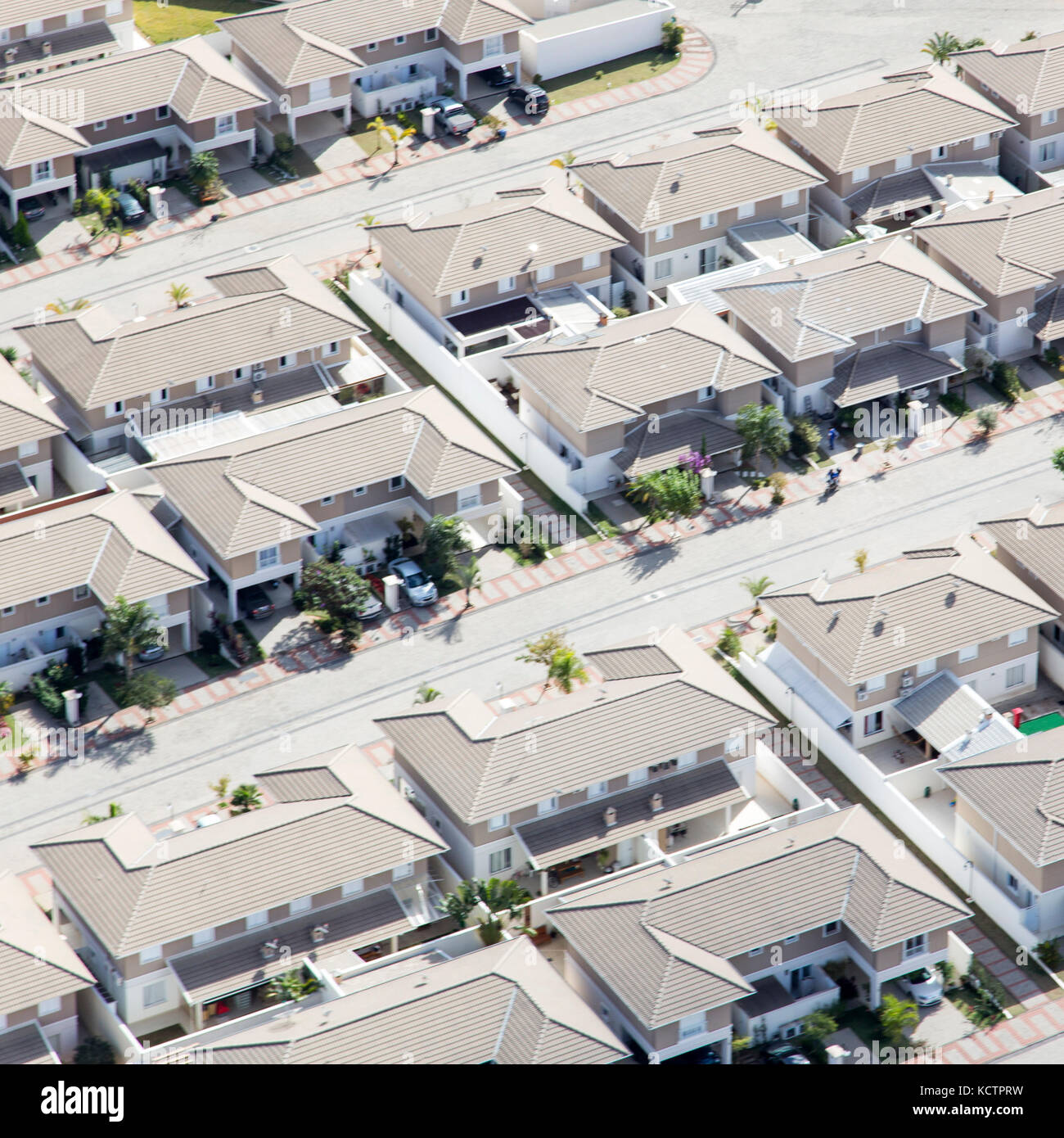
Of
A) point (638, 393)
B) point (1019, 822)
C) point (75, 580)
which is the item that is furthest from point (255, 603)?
point (1019, 822)

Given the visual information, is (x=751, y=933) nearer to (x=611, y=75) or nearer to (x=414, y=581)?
(x=414, y=581)

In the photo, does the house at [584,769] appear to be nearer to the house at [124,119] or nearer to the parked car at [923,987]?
the parked car at [923,987]

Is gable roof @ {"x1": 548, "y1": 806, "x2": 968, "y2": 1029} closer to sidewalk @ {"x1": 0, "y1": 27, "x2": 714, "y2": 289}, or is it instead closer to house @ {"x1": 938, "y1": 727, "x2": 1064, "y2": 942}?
house @ {"x1": 938, "y1": 727, "x2": 1064, "y2": 942}

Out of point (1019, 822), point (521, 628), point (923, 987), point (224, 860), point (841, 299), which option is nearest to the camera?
point (224, 860)

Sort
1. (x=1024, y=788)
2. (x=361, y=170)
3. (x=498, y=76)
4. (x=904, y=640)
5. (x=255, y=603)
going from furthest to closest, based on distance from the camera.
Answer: (x=498, y=76) → (x=361, y=170) → (x=255, y=603) → (x=904, y=640) → (x=1024, y=788)

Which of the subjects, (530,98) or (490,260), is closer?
(490,260)

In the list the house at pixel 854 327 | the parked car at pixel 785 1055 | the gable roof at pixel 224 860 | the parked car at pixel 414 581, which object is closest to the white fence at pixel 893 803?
the parked car at pixel 785 1055
